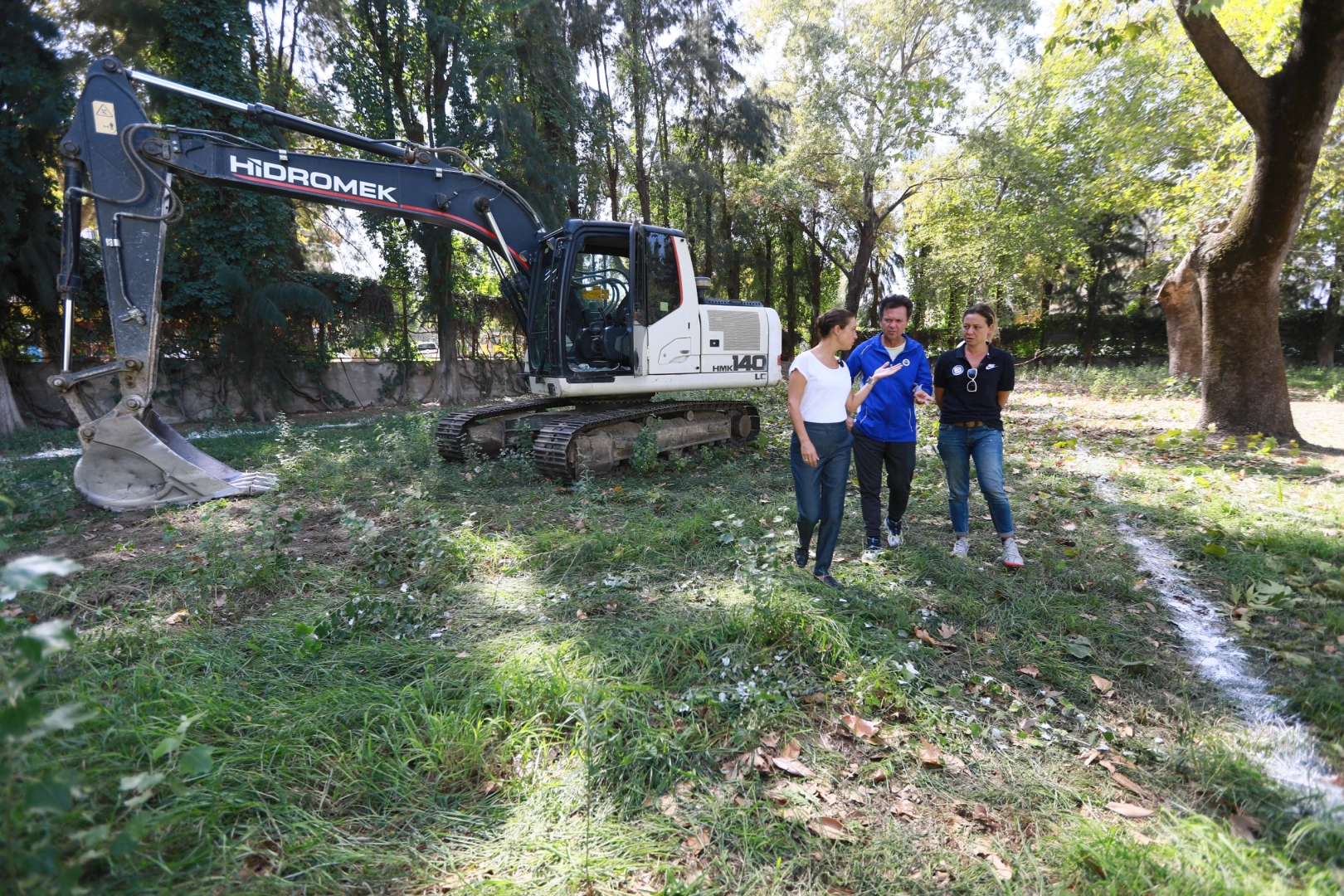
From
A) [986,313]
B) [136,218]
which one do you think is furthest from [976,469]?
[136,218]

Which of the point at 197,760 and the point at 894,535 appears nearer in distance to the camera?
the point at 197,760

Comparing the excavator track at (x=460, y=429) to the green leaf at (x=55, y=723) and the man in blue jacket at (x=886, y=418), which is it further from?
the green leaf at (x=55, y=723)

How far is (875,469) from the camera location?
15.4 feet

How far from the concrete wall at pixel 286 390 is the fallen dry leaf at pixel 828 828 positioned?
37.2 feet

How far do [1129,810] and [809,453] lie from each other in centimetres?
217

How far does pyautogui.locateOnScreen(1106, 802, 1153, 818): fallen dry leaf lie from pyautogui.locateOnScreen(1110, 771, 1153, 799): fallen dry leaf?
105mm

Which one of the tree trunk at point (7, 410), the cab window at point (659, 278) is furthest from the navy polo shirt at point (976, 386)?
the tree trunk at point (7, 410)

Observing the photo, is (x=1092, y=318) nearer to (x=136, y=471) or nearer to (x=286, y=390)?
(x=286, y=390)

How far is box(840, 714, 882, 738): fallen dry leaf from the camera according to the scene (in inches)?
105

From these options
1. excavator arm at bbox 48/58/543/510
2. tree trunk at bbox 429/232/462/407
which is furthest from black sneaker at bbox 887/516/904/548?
tree trunk at bbox 429/232/462/407

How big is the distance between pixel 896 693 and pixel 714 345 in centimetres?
550

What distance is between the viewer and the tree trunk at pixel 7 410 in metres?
10.4

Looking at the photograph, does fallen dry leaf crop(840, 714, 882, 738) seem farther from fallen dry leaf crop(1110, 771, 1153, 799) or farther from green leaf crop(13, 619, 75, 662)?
green leaf crop(13, 619, 75, 662)

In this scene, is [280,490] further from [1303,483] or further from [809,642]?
[1303,483]
